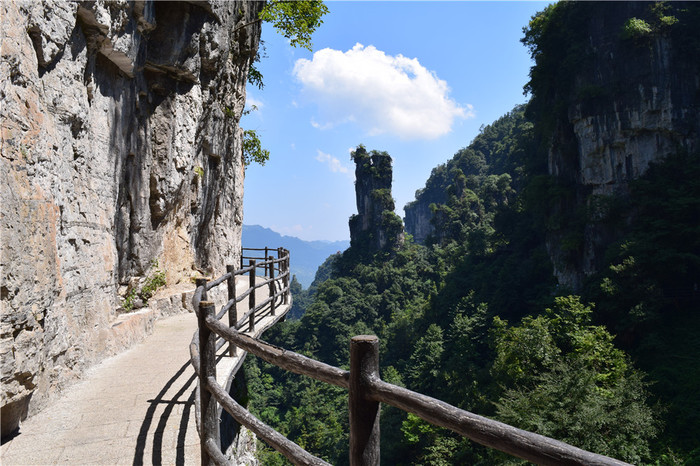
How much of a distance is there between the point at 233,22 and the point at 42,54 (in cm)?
782

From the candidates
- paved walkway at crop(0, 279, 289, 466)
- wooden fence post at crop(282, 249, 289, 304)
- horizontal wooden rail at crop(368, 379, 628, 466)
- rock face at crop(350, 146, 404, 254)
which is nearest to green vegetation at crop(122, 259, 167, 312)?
paved walkway at crop(0, 279, 289, 466)

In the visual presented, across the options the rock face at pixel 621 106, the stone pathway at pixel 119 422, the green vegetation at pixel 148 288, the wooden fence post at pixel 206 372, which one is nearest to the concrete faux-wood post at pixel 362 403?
the wooden fence post at pixel 206 372

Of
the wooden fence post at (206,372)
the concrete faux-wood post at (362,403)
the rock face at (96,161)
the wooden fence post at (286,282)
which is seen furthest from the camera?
the wooden fence post at (286,282)

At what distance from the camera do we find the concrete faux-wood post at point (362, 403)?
139 cm

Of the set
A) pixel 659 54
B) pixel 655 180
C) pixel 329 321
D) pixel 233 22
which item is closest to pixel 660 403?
pixel 655 180

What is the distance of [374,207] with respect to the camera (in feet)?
198

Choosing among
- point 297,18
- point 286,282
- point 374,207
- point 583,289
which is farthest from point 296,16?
point 374,207

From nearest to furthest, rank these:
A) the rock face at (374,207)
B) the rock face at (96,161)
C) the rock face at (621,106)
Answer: the rock face at (96,161) → the rock face at (621,106) → the rock face at (374,207)

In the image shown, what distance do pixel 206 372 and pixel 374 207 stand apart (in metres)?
58.4

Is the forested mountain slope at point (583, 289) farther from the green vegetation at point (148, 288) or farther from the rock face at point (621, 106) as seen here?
the green vegetation at point (148, 288)

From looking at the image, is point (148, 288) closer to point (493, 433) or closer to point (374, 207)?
point (493, 433)

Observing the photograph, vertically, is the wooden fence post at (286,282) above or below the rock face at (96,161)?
below

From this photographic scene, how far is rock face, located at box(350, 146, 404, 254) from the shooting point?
57.8 m

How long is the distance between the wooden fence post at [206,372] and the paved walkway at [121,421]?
1.79 ft
